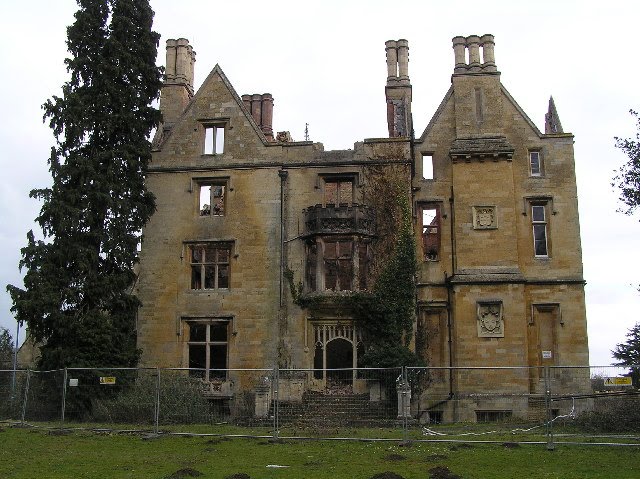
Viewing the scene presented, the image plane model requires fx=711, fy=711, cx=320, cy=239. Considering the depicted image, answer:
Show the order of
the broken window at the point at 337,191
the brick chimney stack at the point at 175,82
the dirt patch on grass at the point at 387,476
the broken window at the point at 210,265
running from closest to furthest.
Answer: the dirt patch on grass at the point at 387,476 < the broken window at the point at 210,265 < the broken window at the point at 337,191 < the brick chimney stack at the point at 175,82

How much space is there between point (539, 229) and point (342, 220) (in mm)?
8201

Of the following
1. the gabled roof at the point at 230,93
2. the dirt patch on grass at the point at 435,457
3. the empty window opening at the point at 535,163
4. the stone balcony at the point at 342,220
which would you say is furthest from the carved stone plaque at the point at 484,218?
the dirt patch on grass at the point at 435,457

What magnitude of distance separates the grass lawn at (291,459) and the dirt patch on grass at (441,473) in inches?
0.9

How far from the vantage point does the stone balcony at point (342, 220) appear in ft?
92.2

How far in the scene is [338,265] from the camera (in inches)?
1115

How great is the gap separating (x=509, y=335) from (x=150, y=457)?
16.7 meters

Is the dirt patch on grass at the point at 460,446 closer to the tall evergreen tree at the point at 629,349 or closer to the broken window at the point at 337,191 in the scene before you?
the broken window at the point at 337,191

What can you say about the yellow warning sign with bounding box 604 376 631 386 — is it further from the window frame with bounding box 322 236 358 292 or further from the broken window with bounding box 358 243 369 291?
the window frame with bounding box 322 236 358 292

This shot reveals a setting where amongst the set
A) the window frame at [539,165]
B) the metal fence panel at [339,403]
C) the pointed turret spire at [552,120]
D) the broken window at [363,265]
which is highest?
the pointed turret spire at [552,120]

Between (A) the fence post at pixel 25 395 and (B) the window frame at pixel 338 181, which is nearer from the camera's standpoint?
(A) the fence post at pixel 25 395

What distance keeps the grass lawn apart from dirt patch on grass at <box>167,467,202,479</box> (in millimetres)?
17

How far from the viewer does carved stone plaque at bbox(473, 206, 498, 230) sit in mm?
28469

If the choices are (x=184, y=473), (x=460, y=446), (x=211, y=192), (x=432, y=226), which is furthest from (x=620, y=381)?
(x=211, y=192)

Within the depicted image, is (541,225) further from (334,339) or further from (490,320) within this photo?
(334,339)
